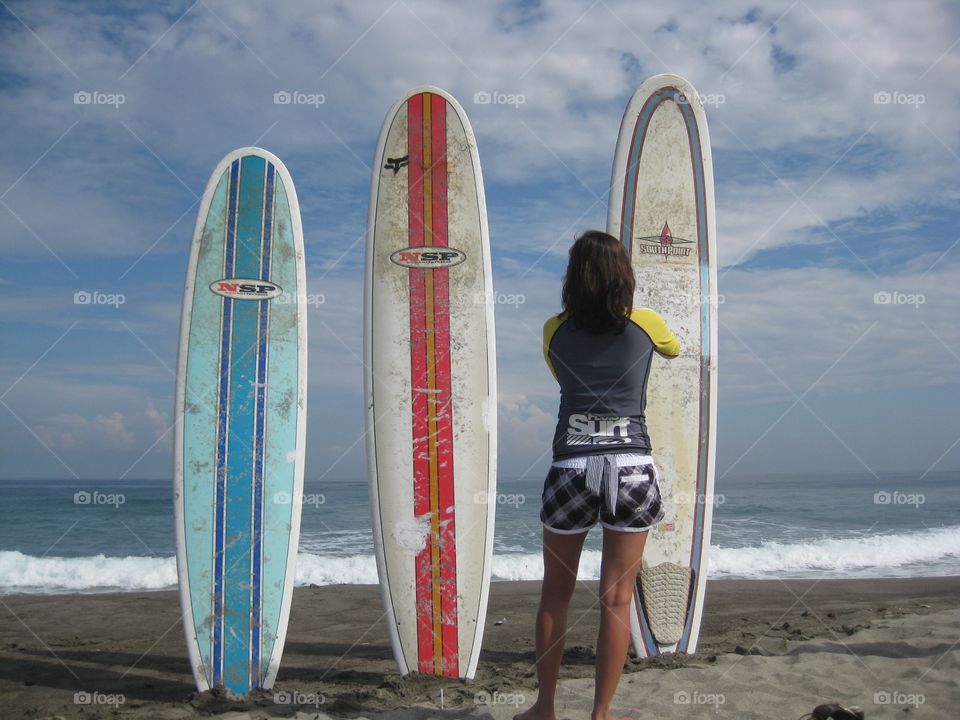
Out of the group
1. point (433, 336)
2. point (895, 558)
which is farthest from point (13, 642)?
point (895, 558)

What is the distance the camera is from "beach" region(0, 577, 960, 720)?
8.11 feet

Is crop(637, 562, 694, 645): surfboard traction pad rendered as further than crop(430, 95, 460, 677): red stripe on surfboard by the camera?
Yes

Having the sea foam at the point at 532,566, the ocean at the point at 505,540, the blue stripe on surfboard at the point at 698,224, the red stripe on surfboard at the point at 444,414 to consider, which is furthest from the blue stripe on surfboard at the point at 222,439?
the sea foam at the point at 532,566

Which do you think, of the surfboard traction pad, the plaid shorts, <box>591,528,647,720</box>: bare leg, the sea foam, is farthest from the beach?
the sea foam

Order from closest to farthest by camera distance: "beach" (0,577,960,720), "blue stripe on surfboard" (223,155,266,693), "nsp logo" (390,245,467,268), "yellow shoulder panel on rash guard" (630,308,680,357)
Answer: "yellow shoulder panel on rash guard" (630,308,680,357) → "beach" (0,577,960,720) → "blue stripe on surfboard" (223,155,266,693) → "nsp logo" (390,245,467,268)

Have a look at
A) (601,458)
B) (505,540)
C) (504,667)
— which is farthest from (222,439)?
(505,540)

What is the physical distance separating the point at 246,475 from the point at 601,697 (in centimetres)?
214

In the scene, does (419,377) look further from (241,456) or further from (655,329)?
(655,329)

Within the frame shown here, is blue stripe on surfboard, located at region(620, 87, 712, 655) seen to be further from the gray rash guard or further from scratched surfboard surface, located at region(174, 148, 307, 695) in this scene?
the gray rash guard

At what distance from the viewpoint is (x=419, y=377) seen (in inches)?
139

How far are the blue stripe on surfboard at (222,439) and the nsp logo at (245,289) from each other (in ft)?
0.12

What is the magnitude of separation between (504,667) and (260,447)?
1518mm

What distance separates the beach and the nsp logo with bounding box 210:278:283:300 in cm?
177

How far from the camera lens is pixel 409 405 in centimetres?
352
